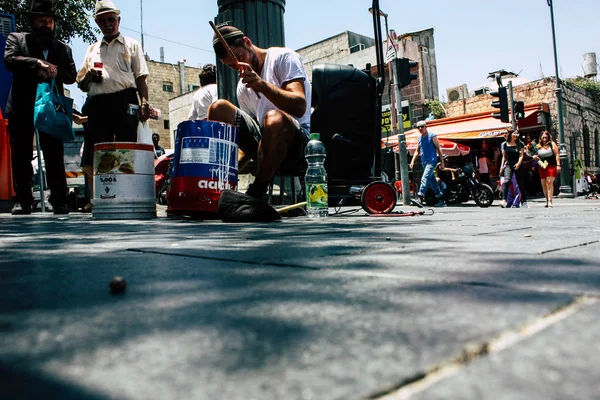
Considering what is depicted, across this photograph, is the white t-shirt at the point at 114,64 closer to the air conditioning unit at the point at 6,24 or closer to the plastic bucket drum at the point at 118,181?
the plastic bucket drum at the point at 118,181

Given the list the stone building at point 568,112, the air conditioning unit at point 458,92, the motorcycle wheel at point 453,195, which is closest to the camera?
the motorcycle wheel at point 453,195

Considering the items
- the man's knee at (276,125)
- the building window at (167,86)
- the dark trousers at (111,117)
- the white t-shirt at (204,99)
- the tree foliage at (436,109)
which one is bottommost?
the man's knee at (276,125)

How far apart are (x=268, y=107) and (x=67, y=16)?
1424 centimetres

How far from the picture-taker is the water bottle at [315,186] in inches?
166

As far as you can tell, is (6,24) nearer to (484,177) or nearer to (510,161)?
(510,161)

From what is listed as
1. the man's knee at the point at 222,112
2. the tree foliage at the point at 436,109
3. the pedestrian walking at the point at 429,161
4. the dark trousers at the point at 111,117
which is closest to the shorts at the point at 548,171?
the pedestrian walking at the point at 429,161

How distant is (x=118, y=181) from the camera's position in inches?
165

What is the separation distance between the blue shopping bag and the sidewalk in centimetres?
347

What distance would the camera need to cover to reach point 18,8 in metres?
15.2

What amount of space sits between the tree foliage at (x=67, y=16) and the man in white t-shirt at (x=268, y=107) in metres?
13.3

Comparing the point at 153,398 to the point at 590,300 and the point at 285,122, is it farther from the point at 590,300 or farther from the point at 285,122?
the point at 285,122

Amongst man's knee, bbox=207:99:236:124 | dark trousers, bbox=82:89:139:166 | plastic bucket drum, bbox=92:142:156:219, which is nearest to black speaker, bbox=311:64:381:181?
man's knee, bbox=207:99:236:124

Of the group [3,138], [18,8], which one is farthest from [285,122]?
[18,8]

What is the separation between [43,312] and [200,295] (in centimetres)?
27
